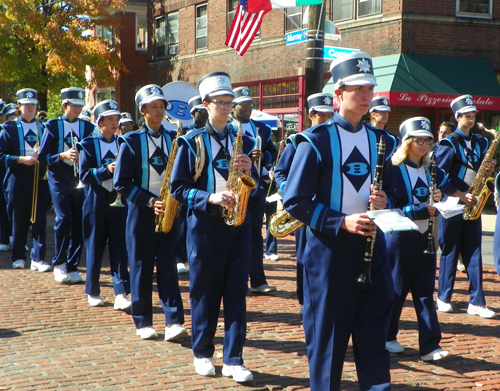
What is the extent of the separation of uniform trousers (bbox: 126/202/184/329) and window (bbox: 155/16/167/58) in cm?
2338

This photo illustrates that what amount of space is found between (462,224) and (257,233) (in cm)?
232

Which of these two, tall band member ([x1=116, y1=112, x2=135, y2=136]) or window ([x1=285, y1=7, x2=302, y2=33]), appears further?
window ([x1=285, y1=7, x2=302, y2=33])

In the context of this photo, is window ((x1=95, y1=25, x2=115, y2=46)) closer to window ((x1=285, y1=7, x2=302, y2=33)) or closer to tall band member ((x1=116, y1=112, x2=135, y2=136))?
window ((x1=285, y1=7, x2=302, y2=33))

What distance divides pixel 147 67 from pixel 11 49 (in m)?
6.81

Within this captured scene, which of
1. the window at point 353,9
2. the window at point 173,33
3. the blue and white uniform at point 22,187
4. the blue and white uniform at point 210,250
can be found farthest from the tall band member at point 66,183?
the window at point 173,33

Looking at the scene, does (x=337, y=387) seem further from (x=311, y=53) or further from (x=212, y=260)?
(x=311, y=53)

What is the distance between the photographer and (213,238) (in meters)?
5.27

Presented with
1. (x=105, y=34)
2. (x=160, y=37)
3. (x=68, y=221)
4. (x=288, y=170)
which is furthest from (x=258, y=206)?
(x=105, y=34)

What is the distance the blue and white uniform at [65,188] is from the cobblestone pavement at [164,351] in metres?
0.76

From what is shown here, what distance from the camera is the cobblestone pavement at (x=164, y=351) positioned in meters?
5.19

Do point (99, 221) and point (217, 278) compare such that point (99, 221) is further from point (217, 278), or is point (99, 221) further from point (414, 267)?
point (414, 267)

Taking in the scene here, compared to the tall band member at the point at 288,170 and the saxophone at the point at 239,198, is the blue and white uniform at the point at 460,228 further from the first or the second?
the saxophone at the point at 239,198

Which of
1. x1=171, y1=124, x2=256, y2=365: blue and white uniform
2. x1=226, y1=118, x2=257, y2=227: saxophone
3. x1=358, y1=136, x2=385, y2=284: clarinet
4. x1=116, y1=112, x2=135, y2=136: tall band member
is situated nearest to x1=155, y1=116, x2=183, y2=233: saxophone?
x1=171, y1=124, x2=256, y2=365: blue and white uniform

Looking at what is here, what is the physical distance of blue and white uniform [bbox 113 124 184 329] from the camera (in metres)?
6.28
